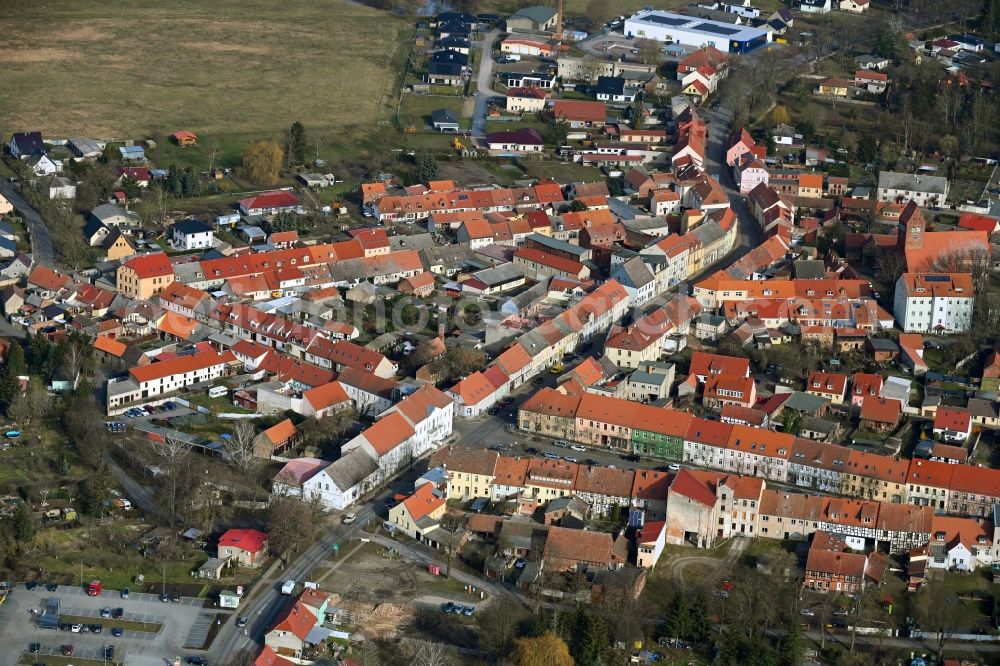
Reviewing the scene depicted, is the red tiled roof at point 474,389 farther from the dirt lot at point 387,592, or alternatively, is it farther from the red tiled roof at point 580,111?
the red tiled roof at point 580,111

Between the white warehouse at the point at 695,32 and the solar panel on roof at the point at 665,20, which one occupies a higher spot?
the solar panel on roof at the point at 665,20

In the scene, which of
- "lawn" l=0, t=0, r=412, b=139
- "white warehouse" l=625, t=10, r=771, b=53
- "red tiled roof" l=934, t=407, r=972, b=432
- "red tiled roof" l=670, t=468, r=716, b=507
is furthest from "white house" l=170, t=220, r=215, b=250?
"white warehouse" l=625, t=10, r=771, b=53

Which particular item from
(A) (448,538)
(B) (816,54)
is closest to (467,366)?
(A) (448,538)

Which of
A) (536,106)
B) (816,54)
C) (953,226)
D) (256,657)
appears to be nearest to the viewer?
(256,657)

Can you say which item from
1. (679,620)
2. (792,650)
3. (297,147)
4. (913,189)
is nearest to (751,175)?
(913,189)

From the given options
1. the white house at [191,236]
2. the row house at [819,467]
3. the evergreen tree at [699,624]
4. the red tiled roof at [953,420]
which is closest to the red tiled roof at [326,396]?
the row house at [819,467]

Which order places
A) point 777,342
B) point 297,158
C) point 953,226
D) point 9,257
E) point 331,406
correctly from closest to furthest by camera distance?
1. point 331,406
2. point 777,342
3. point 9,257
4. point 953,226
5. point 297,158

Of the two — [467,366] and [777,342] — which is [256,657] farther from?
[777,342]
